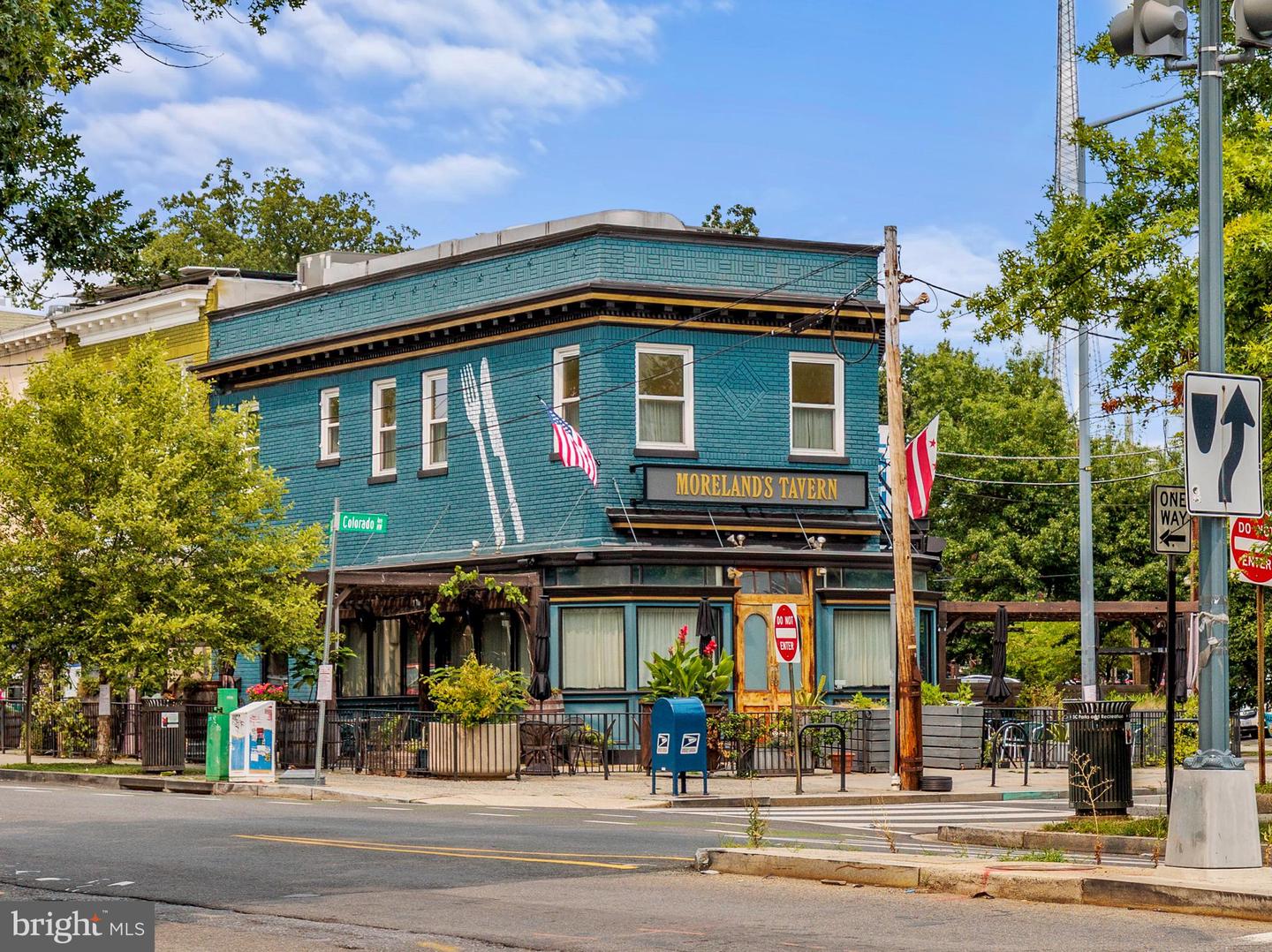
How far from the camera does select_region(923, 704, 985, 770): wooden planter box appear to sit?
3041cm

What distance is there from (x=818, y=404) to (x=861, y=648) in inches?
193

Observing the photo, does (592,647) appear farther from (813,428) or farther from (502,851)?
(502,851)

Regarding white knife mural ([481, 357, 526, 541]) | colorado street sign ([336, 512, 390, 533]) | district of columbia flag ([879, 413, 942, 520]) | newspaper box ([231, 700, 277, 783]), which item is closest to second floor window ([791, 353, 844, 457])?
white knife mural ([481, 357, 526, 541])

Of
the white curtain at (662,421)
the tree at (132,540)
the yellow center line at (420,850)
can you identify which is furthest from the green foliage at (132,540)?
the yellow center line at (420,850)

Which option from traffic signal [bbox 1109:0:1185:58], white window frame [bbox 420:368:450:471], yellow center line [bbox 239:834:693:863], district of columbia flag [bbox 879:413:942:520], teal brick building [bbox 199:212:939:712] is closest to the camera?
traffic signal [bbox 1109:0:1185:58]

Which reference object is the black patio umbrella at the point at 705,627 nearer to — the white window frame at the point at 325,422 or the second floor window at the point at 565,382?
the second floor window at the point at 565,382

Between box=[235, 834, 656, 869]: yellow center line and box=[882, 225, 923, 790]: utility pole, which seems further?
box=[882, 225, 923, 790]: utility pole

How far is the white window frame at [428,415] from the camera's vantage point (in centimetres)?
3675

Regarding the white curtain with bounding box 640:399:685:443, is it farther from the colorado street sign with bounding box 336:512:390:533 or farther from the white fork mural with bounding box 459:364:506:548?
the colorado street sign with bounding box 336:512:390:533

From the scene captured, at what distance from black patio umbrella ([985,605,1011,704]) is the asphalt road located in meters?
15.4

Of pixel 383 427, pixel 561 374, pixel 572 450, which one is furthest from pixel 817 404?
pixel 383 427

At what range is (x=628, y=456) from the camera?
33.8m

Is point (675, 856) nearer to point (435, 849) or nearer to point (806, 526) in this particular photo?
point (435, 849)

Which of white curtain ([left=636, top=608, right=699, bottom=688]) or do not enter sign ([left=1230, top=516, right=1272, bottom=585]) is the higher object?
do not enter sign ([left=1230, top=516, right=1272, bottom=585])
